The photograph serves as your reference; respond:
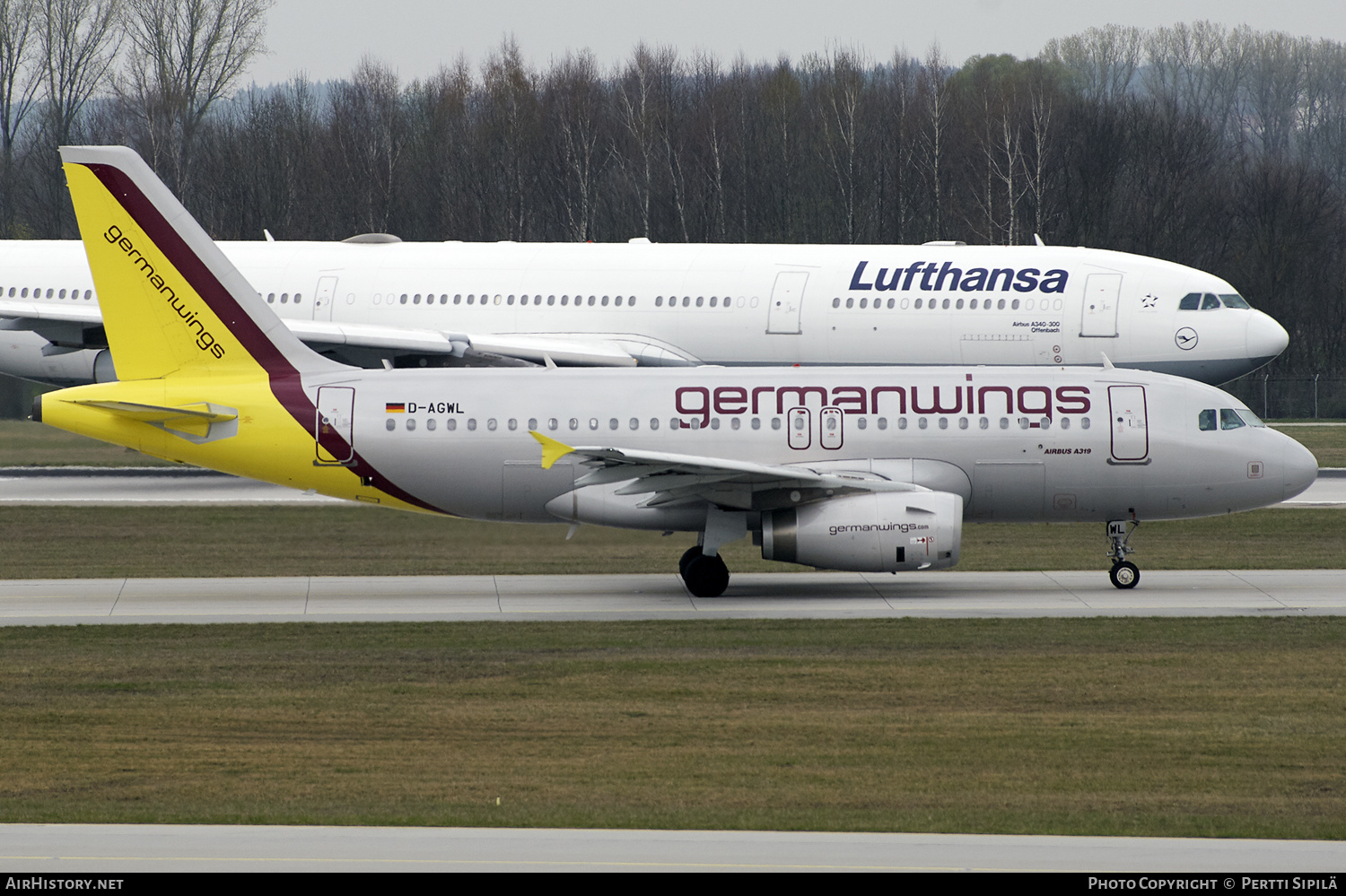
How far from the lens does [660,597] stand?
24.9 metres

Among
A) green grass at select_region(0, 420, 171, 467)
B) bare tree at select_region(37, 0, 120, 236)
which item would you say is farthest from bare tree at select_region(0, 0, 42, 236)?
green grass at select_region(0, 420, 171, 467)

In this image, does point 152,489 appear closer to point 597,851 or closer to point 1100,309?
point 1100,309

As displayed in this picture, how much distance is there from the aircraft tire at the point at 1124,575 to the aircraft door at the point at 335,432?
37.7 ft

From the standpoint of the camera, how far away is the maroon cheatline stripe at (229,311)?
2462 cm

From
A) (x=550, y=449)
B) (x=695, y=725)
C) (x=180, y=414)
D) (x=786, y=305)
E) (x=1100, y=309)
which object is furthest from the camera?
(x=786, y=305)

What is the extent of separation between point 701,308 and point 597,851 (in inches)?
1135

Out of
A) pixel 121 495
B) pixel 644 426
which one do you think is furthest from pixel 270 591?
pixel 121 495

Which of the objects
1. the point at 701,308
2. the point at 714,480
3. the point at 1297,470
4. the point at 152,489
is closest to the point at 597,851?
the point at 714,480

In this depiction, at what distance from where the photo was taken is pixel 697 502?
79.3ft

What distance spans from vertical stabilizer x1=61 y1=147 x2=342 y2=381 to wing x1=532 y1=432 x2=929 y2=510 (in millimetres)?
5284

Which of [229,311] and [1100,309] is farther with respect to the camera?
[1100,309]

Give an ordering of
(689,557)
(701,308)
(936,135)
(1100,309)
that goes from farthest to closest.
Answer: (936,135)
(701,308)
(1100,309)
(689,557)

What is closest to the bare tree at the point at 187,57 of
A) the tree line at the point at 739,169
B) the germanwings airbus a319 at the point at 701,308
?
the tree line at the point at 739,169
